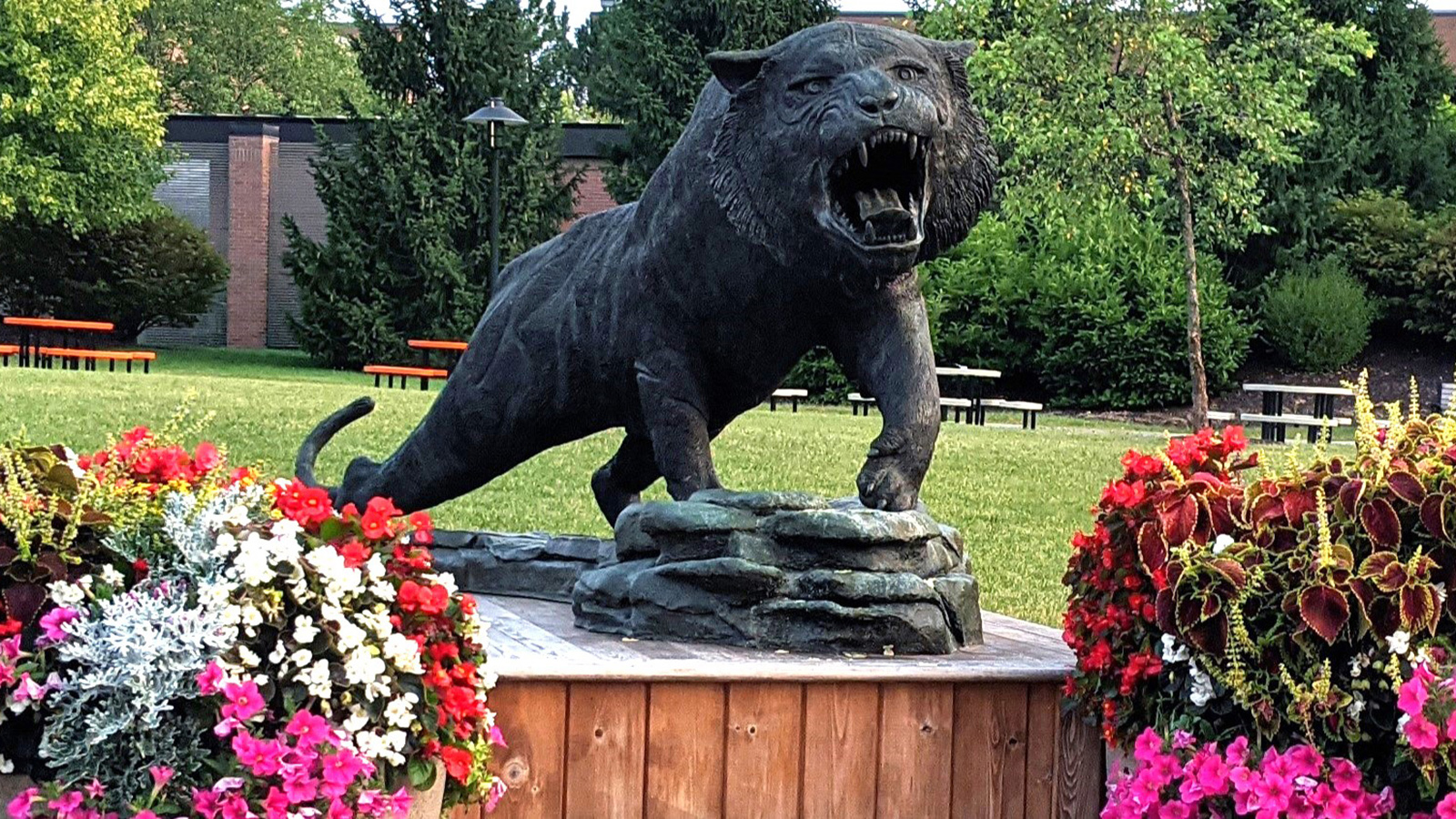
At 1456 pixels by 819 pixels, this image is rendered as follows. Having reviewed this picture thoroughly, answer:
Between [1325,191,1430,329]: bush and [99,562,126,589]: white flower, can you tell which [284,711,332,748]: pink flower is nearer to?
[99,562,126,589]: white flower

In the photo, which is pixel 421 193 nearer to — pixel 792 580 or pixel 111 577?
pixel 792 580

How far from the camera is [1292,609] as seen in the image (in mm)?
3182

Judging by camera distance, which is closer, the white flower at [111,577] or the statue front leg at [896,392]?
the white flower at [111,577]

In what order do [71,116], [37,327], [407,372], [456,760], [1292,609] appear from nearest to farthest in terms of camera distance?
[456,760], [1292,609], [407,372], [37,327], [71,116]

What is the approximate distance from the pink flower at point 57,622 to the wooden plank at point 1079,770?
192 cm

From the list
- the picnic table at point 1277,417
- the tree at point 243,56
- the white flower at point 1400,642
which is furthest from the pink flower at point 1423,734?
the tree at point 243,56

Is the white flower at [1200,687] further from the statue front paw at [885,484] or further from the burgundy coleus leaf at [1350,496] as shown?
the statue front paw at [885,484]

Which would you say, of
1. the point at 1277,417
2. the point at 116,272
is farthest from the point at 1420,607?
the point at 116,272

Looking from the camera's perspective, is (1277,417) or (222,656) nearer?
(222,656)

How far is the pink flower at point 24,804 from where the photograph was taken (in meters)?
2.79

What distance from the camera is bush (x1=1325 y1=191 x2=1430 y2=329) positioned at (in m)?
23.6

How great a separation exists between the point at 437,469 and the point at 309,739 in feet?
6.88

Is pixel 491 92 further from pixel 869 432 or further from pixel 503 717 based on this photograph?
pixel 503 717

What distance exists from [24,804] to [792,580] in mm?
1665
